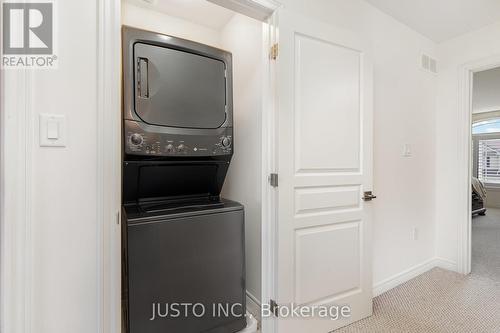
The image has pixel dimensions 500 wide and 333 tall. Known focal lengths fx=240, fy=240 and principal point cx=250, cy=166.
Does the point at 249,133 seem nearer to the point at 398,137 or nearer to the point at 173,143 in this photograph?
the point at 173,143

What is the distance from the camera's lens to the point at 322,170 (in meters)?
1.68

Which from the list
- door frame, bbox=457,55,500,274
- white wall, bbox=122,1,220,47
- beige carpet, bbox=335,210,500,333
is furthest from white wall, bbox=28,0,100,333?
door frame, bbox=457,55,500,274

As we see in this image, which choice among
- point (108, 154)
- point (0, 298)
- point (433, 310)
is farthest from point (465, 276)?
point (0, 298)

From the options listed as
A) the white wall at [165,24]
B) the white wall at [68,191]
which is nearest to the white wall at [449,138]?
the white wall at [165,24]

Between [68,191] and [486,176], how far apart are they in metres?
8.90

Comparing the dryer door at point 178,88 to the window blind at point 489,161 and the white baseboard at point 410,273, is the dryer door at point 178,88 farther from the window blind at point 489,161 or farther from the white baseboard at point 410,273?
the window blind at point 489,161

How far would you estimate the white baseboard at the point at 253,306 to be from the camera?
5.99ft

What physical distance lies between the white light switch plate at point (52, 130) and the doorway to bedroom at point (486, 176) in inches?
148

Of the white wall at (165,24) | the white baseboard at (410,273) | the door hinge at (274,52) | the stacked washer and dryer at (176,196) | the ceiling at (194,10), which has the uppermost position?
the ceiling at (194,10)

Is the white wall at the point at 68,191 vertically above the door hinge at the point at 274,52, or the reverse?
the door hinge at the point at 274,52

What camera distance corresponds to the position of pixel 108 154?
1.05 metres

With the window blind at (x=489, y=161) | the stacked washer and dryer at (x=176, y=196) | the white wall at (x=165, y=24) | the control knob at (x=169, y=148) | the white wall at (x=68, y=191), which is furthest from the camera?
the window blind at (x=489, y=161)

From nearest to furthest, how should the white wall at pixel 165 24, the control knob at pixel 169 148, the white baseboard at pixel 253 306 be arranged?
the control knob at pixel 169 148
the white baseboard at pixel 253 306
the white wall at pixel 165 24

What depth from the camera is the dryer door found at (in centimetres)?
141
